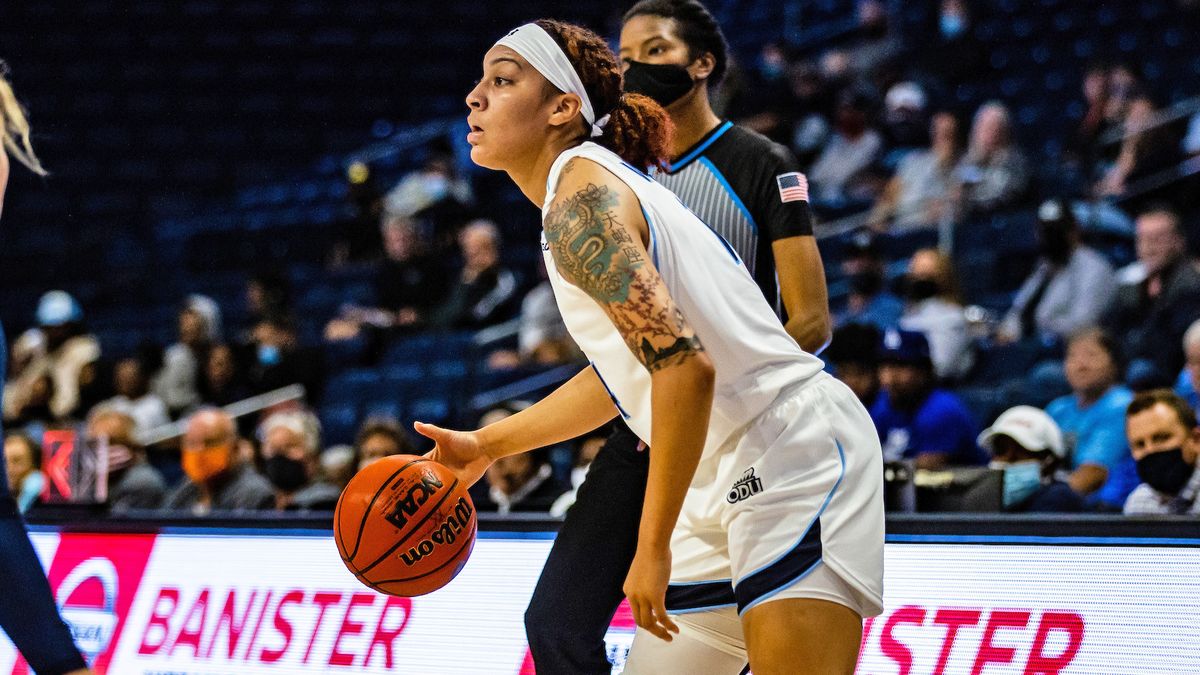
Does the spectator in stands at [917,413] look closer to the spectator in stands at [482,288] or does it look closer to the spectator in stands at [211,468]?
the spectator in stands at [211,468]

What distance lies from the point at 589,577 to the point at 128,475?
216 inches

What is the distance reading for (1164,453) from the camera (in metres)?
4.88

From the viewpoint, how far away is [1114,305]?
7.86m

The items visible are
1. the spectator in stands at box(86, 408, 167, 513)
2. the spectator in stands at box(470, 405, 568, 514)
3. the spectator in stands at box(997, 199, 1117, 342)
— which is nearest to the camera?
the spectator in stands at box(470, 405, 568, 514)

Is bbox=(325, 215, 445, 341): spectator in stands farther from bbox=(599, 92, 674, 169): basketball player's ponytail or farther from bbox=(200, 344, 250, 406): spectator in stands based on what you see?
bbox=(599, 92, 674, 169): basketball player's ponytail

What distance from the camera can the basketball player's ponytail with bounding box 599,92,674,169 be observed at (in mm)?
2941

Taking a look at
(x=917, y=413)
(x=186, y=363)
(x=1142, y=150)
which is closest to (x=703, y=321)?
(x=917, y=413)

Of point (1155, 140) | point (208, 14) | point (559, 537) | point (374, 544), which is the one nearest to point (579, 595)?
point (559, 537)

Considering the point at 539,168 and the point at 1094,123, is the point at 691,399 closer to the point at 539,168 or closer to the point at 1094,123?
the point at 539,168

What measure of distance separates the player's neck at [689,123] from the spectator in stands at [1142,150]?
5.98 metres

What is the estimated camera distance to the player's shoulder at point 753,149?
3.54 m

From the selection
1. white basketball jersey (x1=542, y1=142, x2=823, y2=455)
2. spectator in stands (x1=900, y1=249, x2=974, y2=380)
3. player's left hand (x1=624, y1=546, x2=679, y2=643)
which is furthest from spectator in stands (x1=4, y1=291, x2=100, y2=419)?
player's left hand (x1=624, y1=546, x2=679, y2=643)

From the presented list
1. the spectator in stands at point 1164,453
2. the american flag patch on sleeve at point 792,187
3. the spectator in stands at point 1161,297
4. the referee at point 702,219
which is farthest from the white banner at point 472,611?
the spectator in stands at point 1161,297

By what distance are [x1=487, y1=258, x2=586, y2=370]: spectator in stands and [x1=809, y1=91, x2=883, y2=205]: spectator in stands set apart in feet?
7.95
